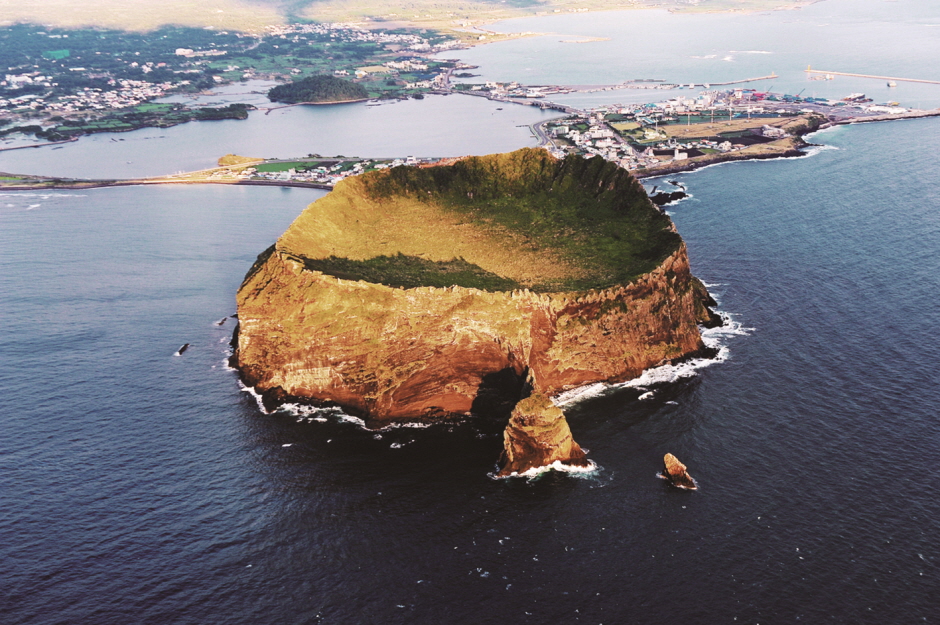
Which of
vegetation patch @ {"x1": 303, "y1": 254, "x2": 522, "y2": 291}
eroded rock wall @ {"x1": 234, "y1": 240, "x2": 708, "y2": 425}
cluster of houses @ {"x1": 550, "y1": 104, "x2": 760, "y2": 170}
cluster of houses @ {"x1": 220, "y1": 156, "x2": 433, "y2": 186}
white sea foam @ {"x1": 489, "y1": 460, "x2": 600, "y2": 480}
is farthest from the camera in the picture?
cluster of houses @ {"x1": 220, "y1": 156, "x2": 433, "y2": 186}

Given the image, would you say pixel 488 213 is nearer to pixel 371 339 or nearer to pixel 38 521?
pixel 371 339

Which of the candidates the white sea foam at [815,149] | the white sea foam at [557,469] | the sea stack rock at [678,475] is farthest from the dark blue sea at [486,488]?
the white sea foam at [815,149]

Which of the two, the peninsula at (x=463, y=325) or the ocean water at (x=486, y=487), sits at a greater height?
the peninsula at (x=463, y=325)

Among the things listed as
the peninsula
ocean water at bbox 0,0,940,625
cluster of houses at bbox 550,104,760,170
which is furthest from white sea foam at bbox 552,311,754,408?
cluster of houses at bbox 550,104,760,170

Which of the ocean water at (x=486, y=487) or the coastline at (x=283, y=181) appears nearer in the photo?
the ocean water at (x=486, y=487)

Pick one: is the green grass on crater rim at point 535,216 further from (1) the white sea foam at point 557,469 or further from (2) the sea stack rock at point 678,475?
(2) the sea stack rock at point 678,475

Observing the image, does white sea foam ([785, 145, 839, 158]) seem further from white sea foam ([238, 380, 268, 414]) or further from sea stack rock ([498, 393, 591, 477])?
white sea foam ([238, 380, 268, 414])

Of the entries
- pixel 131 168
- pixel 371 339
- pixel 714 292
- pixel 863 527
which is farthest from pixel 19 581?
pixel 131 168
